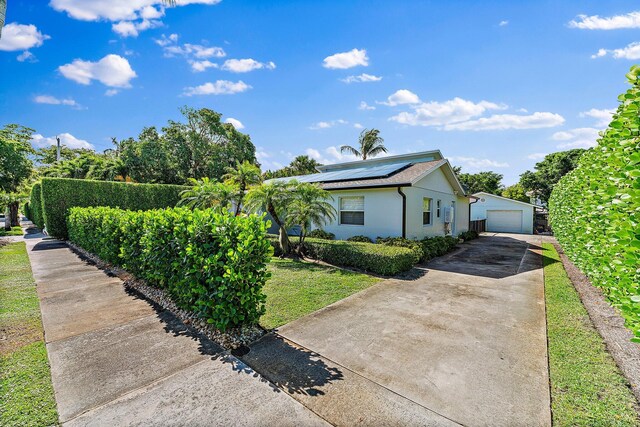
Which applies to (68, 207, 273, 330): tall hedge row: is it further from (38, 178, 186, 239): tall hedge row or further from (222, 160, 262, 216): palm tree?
(38, 178, 186, 239): tall hedge row

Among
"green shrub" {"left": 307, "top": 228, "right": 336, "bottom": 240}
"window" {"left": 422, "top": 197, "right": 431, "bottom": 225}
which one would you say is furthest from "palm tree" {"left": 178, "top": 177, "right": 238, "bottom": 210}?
"window" {"left": 422, "top": 197, "right": 431, "bottom": 225}

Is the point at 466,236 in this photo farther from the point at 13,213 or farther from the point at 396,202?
the point at 13,213

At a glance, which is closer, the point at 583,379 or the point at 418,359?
the point at 583,379

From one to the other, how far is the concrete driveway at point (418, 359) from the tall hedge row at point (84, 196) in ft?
44.9

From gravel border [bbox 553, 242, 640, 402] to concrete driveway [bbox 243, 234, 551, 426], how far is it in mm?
692

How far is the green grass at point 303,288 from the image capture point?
496 cm

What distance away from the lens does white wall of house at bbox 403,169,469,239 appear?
36.6 feet

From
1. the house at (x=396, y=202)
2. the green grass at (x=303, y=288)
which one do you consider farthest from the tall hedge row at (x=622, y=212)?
the house at (x=396, y=202)

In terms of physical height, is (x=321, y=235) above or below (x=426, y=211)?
below

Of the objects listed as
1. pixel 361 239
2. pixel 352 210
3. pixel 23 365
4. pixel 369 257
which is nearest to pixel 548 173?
pixel 352 210

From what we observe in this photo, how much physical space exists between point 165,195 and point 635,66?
2106 centimetres

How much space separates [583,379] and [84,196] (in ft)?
67.3

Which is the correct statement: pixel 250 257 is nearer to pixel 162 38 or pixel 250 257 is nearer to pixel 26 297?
pixel 26 297

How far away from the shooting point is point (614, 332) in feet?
12.8
